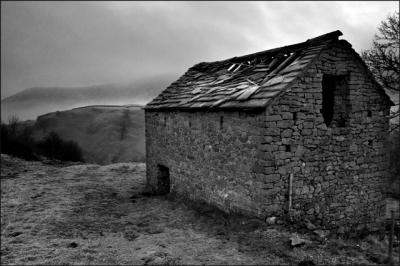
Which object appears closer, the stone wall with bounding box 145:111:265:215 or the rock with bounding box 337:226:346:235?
the stone wall with bounding box 145:111:265:215

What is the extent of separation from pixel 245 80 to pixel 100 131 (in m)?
34.5

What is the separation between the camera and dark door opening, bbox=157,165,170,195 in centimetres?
1315

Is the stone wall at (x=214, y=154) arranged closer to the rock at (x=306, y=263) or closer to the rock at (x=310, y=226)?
the rock at (x=310, y=226)

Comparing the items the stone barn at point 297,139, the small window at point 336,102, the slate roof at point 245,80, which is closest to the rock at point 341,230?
the stone barn at point 297,139

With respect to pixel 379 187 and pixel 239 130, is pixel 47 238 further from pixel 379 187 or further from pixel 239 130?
pixel 379 187

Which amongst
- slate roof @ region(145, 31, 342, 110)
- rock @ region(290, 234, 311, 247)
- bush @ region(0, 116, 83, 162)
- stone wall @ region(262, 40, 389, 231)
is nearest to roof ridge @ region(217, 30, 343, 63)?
slate roof @ region(145, 31, 342, 110)

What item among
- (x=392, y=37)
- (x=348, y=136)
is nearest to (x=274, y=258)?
(x=348, y=136)

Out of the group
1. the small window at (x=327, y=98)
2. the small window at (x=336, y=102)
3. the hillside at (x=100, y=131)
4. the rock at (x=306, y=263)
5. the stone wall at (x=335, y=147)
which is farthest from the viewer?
the hillside at (x=100, y=131)

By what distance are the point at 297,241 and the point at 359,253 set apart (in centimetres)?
112

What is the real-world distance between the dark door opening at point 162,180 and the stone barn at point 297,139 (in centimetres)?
285

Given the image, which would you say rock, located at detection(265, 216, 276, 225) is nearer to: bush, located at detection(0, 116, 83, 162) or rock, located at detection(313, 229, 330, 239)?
rock, located at detection(313, 229, 330, 239)

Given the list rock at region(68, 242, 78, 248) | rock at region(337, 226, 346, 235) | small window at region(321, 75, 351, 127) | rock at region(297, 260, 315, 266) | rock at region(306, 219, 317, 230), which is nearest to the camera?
rock at region(297, 260, 315, 266)

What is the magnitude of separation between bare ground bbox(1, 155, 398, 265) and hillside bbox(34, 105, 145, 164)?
2150cm

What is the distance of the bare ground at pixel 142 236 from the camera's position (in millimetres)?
6246
